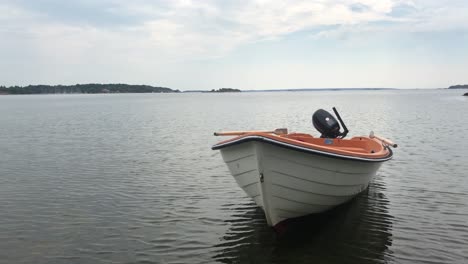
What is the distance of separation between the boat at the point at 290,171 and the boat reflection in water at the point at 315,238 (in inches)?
15.5

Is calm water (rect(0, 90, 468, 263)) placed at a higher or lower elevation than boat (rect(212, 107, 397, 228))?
lower

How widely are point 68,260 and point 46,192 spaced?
556 centimetres

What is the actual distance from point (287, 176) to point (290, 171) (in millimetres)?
121

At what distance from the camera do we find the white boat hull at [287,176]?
328 inches

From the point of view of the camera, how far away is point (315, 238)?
9102 mm

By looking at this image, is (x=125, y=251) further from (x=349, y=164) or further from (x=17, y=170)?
(x=17, y=170)

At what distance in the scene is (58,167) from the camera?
1681 cm

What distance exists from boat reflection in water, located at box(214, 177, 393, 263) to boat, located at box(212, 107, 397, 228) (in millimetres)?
393

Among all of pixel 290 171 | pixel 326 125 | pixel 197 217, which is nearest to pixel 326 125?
pixel 326 125

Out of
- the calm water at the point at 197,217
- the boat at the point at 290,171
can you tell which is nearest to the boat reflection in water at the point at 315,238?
the calm water at the point at 197,217

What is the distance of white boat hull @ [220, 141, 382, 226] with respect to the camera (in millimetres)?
8336

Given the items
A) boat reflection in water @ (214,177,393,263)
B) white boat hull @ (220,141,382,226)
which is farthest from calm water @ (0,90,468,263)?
white boat hull @ (220,141,382,226)

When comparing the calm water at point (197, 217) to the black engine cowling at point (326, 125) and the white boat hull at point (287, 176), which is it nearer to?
the white boat hull at point (287, 176)

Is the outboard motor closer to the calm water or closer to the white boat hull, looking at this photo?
the calm water
